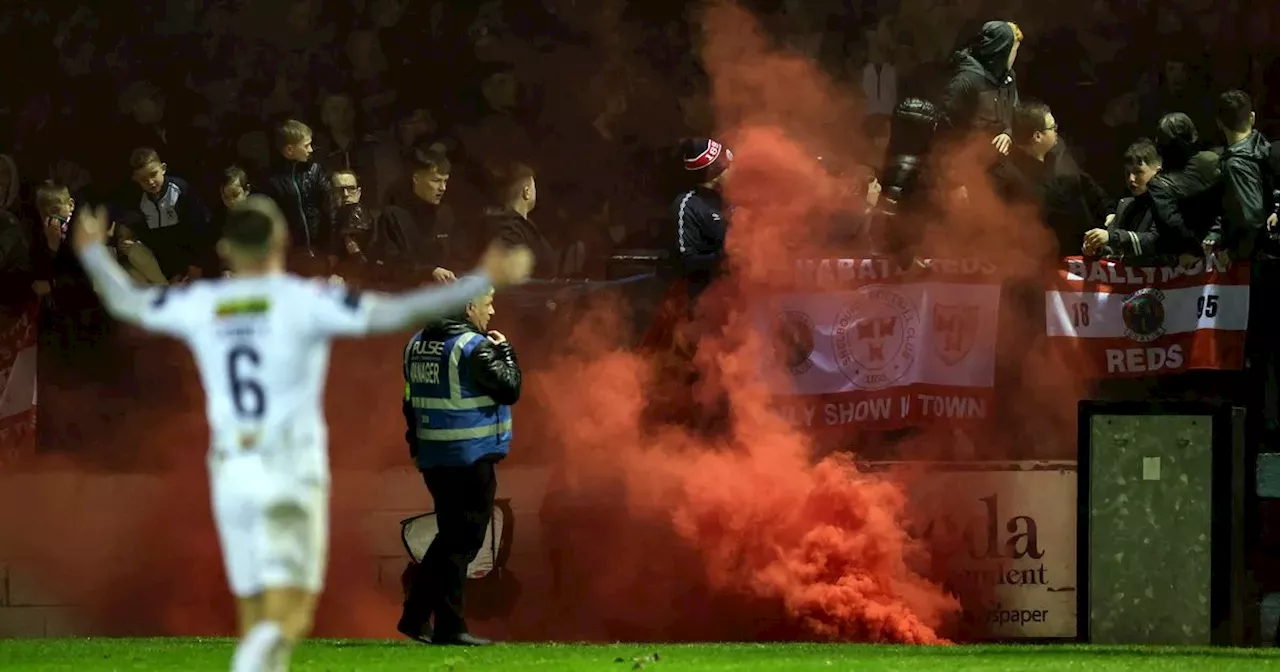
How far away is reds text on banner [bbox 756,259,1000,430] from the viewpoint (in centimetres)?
1270

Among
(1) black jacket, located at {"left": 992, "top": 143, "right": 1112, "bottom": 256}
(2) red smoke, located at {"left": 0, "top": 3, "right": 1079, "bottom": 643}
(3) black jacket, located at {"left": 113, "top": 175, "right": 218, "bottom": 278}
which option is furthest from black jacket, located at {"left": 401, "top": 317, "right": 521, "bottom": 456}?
(1) black jacket, located at {"left": 992, "top": 143, "right": 1112, "bottom": 256}

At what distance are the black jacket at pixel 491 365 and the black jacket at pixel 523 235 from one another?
1.71 m

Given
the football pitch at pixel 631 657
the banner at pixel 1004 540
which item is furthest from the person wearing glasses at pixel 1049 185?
the football pitch at pixel 631 657

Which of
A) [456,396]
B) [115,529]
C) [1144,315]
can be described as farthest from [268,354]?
[1144,315]

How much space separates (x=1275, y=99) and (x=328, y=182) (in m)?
6.05

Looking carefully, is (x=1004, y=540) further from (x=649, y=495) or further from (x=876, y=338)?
(x=649, y=495)

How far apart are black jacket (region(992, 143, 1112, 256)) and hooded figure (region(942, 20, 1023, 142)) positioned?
275 millimetres

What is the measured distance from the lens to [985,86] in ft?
43.9

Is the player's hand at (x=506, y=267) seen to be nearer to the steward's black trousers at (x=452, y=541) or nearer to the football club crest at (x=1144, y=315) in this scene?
the steward's black trousers at (x=452, y=541)

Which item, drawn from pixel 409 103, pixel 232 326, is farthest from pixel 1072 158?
pixel 232 326

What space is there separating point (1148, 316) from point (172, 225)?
18.9 feet

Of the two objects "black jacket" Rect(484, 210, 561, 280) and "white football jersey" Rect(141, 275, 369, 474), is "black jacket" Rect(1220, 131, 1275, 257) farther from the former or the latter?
"white football jersey" Rect(141, 275, 369, 474)

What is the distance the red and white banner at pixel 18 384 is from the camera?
13062 mm

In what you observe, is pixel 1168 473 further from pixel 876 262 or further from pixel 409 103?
pixel 409 103
